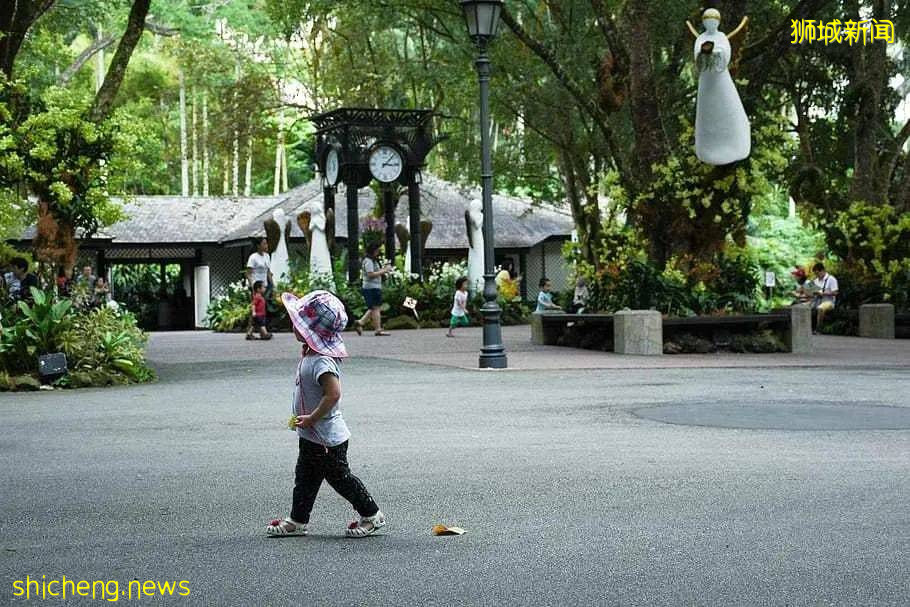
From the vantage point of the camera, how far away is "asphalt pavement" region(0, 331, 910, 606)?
6.23 m

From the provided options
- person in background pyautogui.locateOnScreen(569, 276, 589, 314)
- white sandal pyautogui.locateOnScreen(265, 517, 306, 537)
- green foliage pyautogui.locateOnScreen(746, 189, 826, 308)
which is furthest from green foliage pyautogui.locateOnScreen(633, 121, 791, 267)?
green foliage pyautogui.locateOnScreen(746, 189, 826, 308)

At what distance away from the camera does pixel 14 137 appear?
20.2 meters

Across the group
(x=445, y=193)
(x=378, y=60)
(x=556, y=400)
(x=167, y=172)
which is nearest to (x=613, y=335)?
(x=556, y=400)

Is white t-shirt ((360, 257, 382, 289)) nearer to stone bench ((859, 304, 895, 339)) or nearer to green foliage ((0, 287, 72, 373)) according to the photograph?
stone bench ((859, 304, 895, 339))

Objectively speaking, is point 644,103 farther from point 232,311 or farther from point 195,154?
point 195,154

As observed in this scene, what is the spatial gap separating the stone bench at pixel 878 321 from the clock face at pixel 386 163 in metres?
12.6

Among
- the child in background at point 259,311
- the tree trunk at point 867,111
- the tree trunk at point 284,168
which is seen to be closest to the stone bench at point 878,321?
the tree trunk at point 867,111

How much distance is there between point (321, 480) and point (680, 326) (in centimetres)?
1514

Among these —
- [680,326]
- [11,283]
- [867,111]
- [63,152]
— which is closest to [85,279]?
[11,283]

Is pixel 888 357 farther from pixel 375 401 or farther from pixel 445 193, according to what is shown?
pixel 445 193

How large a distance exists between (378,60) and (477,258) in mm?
9717

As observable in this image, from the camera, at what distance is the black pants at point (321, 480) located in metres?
7.23

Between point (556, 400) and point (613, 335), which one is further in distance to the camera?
point (613, 335)

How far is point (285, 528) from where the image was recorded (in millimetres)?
7270
